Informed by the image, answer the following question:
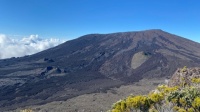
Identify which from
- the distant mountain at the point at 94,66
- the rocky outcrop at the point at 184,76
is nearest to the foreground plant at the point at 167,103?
Answer: the rocky outcrop at the point at 184,76

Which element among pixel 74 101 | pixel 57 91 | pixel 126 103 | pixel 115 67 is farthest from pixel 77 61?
pixel 126 103

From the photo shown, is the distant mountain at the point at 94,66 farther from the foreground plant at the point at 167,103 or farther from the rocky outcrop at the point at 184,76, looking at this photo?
the foreground plant at the point at 167,103

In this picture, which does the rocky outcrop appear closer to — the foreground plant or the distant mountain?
the foreground plant

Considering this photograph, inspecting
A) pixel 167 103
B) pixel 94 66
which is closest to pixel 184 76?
pixel 167 103

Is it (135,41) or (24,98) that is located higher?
(135,41)

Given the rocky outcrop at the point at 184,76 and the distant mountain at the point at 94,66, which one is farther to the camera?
the distant mountain at the point at 94,66

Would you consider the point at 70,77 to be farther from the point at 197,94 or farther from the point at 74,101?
the point at 197,94

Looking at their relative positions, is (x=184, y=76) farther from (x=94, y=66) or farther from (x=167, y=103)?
(x=94, y=66)

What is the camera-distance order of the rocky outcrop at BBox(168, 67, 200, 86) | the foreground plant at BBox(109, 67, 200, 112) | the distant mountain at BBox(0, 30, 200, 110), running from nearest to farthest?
the foreground plant at BBox(109, 67, 200, 112) < the rocky outcrop at BBox(168, 67, 200, 86) < the distant mountain at BBox(0, 30, 200, 110)

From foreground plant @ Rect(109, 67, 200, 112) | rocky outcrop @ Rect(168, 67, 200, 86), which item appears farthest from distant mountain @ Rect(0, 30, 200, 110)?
foreground plant @ Rect(109, 67, 200, 112)
